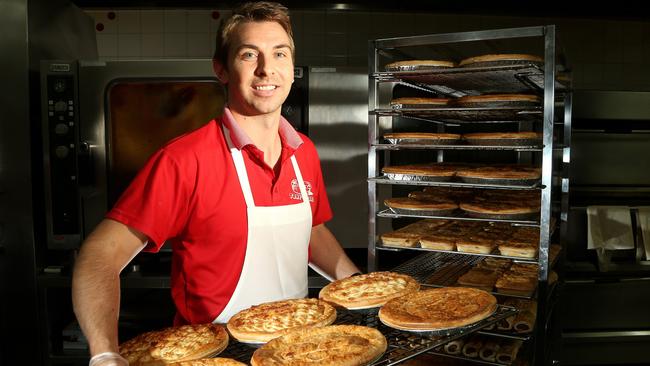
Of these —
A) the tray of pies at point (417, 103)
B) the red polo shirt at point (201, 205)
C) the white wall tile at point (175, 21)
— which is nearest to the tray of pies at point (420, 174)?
the tray of pies at point (417, 103)

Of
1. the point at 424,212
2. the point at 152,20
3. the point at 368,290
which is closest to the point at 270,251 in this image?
the point at 368,290

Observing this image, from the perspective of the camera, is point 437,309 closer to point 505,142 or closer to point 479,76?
point 505,142

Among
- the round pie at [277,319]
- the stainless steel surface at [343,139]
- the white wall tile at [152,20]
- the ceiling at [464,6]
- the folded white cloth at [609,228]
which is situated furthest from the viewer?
the white wall tile at [152,20]

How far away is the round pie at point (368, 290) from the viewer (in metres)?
1.67

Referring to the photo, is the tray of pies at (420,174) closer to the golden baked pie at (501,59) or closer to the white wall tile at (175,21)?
the golden baked pie at (501,59)

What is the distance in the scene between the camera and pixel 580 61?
13.6 feet

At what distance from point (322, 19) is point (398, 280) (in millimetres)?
2711

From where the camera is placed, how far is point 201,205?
68.1 inches

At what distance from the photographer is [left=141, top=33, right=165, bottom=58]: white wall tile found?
13.4 ft

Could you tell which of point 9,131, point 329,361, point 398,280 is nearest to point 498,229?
point 398,280

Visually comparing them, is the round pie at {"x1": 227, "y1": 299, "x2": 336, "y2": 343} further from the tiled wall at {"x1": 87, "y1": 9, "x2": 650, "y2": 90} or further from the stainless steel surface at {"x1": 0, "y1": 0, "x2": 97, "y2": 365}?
the tiled wall at {"x1": 87, "y1": 9, "x2": 650, "y2": 90}

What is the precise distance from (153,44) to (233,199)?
2.73 m

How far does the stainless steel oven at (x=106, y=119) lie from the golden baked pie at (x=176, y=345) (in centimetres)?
156

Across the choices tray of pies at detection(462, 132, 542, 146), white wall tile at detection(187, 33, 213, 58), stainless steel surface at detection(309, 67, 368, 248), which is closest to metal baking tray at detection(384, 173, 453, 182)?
tray of pies at detection(462, 132, 542, 146)
